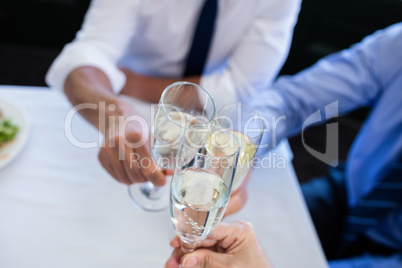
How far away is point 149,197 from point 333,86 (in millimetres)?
730

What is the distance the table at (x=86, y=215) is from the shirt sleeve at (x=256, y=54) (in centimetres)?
35

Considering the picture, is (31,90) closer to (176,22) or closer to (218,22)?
(176,22)

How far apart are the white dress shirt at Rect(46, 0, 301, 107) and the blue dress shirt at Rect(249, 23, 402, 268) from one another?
0.11 m

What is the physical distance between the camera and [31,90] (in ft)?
3.43

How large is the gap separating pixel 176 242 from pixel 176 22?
0.74 m

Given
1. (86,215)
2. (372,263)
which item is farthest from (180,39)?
(372,263)

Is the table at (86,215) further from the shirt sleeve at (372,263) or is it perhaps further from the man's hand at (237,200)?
the shirt sleeve at (372,263)

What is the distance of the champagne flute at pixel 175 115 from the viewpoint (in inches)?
28.2

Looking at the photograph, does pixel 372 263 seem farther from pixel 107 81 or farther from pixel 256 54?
pixel 107 81

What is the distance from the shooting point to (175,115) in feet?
2.50

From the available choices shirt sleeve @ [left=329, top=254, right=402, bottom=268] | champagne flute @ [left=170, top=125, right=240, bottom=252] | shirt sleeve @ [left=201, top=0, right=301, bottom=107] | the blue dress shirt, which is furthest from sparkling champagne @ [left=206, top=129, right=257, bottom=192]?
shirt sleeve @ [left=329, top=254, right=402, bottom=268]

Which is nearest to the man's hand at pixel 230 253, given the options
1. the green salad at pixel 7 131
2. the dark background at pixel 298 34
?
the green salad at pixel 7 131

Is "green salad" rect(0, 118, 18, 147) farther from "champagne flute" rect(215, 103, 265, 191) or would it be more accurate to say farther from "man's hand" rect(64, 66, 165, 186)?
"champagne flute" rect(215, 103, 265, 191)

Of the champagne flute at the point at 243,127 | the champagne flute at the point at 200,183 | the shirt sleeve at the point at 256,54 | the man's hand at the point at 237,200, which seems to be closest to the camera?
the champagne flute at the point at 200,183
